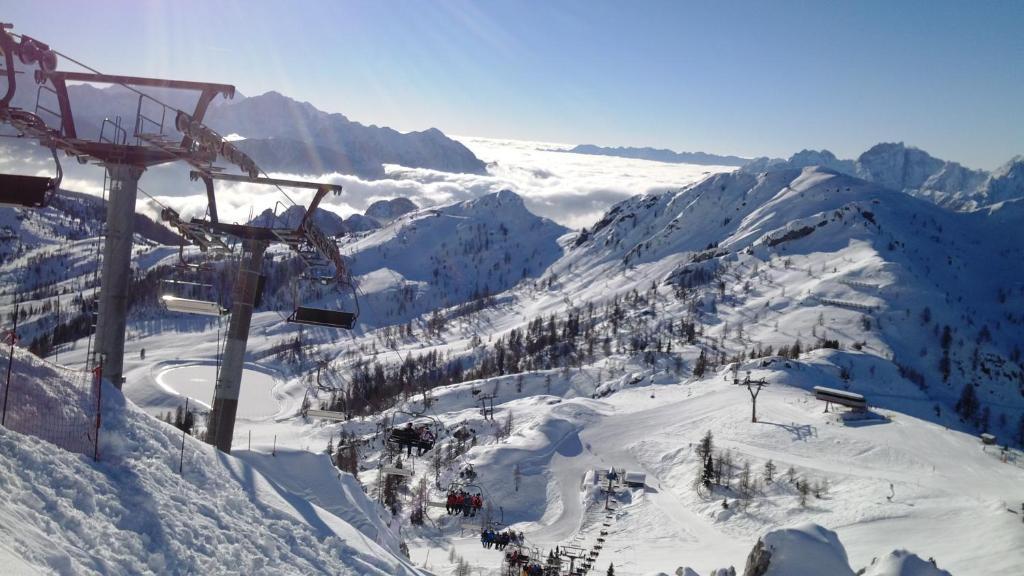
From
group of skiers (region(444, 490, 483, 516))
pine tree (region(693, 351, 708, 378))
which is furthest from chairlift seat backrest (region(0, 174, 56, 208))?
pine tree (region(693, 351, 708, 378))

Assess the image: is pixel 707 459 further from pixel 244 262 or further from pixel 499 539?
pixel 244 262

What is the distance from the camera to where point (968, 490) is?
54.2 meters

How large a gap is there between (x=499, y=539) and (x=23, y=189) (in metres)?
41.3

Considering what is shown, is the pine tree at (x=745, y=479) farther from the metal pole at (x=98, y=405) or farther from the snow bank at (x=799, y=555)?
the metal pole at (x=98, y=405)

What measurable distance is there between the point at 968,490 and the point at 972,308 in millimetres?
172177

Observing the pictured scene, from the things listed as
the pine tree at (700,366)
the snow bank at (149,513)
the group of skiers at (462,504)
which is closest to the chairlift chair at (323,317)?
the snow bank at (149,513)

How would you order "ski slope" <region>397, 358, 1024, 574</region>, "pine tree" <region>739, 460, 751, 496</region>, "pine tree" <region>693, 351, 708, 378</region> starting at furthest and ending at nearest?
"pine tree" <region>693, 351, 708, 378</region>, "pine tree" <region>739, 460, 751, 496</region>, "ski slope" <region>397, 358, 1024, 574</region>

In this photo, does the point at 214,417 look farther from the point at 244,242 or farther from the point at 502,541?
the point at 502,541

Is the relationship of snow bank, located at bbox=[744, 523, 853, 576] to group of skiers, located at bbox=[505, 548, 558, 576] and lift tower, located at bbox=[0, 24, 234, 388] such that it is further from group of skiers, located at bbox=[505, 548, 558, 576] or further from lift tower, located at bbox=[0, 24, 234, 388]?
lift tower, located at bbox=[0, 24, 234, 388]

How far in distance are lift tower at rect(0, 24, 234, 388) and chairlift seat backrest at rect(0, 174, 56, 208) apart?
244cm

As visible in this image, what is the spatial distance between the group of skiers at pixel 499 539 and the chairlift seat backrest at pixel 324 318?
3049cm

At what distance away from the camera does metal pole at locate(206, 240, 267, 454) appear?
2520 cm

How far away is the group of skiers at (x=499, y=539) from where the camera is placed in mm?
48938

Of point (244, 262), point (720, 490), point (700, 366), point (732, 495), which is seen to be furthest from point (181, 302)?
point (700, 366)
